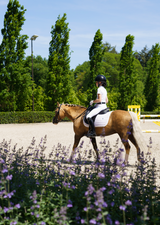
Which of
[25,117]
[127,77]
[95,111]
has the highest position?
[127,77]

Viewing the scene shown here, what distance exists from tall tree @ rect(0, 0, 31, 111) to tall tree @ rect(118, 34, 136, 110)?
11347mm

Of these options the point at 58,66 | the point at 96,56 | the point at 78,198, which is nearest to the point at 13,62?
the point at 58,66

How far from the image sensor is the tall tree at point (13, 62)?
21.9m

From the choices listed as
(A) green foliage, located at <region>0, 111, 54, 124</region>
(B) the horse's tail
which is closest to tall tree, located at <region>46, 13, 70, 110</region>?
(A) green foliage, located at <region>0, 111, 54, 124</region>

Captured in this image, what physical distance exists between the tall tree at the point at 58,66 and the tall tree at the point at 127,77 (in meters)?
7.22

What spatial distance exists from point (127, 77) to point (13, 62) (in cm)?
1331

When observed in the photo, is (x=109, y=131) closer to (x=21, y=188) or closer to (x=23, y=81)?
(x=21, y=188)

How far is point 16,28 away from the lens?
72.7ft

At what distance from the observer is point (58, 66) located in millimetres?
24562

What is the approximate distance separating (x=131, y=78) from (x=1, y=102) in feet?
49.4

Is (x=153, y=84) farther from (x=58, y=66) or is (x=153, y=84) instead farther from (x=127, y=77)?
(x=58, y=66)

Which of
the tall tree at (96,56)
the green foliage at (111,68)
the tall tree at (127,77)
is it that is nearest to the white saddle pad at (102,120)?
the tall tree at (96,56)

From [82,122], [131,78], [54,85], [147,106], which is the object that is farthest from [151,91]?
[82,122]

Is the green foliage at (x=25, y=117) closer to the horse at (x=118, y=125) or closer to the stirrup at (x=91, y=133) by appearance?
the horse at (x=118, y=125)
